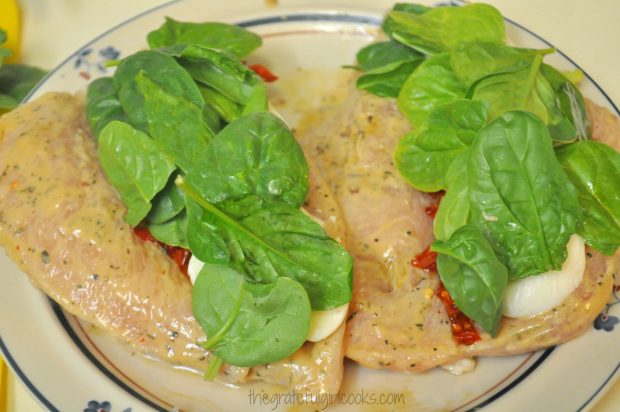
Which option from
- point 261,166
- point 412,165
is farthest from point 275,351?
point 412,165

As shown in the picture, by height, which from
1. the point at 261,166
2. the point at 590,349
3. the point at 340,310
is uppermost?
the point at 261,166

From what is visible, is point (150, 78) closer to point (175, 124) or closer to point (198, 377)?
point (175, 124)

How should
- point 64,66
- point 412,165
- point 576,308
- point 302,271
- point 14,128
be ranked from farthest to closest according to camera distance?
point 64,66, point 14,128, point 412,165, point 576,308, point 302,271

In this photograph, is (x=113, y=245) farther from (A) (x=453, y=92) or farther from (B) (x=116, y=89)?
(A) (x=453, y=92)

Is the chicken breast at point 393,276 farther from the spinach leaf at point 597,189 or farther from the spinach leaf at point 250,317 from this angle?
the spinach leaf at point 250,317

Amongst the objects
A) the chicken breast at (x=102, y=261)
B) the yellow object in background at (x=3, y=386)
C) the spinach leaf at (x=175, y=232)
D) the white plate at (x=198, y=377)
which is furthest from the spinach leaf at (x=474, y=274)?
the yellow object in background at (x=3, y=386)

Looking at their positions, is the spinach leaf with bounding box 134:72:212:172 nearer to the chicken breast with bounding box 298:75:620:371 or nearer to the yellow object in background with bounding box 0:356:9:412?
the chicken breast with bounding box 298:75:620:371
